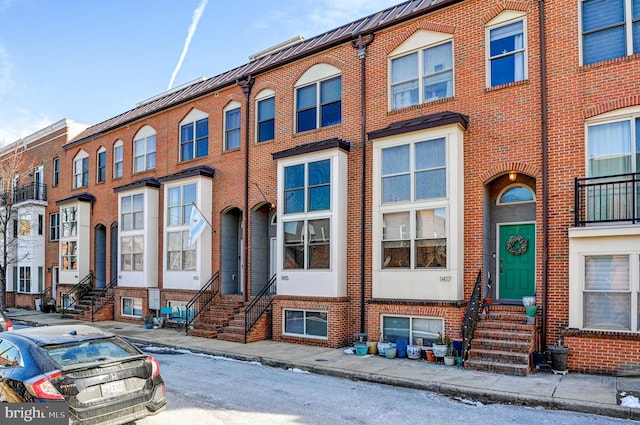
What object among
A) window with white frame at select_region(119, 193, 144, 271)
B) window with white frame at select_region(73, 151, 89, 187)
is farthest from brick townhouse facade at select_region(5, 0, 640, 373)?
window with white frame at select_region(73, 151, 89, 187)

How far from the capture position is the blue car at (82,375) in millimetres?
5629

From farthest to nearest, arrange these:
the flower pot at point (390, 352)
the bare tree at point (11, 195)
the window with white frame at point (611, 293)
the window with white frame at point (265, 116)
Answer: the bare tree at point (11, 195), the window with white frame at point (265, 116), the flower pot at point (390, 352), the window with white frame at point (611, 293)

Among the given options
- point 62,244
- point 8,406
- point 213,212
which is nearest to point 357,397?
point 8,406

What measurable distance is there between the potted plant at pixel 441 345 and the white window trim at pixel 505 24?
21.1 ft

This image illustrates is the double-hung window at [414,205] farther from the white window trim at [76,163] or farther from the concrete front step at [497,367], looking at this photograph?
the white window trim at [76,163]

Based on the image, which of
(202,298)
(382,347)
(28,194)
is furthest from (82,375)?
(28,194)

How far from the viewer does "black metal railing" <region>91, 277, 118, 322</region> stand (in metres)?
21.0

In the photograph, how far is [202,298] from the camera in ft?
57.7

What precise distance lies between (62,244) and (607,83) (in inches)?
1007

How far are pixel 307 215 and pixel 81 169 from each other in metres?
16.8

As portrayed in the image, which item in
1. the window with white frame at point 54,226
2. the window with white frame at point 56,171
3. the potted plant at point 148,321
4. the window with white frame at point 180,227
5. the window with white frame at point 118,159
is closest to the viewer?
the potted plant at point 148,321

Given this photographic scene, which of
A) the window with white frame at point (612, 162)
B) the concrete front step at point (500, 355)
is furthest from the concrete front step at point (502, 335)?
the window with white frame at point (612, 162)

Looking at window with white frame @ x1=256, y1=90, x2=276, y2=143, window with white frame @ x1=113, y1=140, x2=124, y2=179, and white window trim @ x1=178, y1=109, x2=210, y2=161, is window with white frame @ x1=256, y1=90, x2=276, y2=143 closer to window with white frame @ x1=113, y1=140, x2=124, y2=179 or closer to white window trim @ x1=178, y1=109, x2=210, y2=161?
white window trim @ x1=178, y1=109, x2=210, y2=161

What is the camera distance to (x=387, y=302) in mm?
12648
